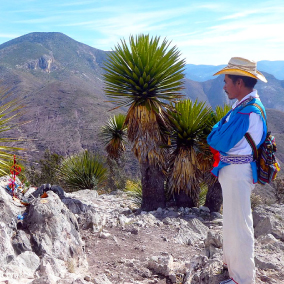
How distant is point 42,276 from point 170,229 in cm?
316

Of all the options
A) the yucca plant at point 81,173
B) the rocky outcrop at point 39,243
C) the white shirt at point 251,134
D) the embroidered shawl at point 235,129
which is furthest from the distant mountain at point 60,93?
the white shirt at point 251,134

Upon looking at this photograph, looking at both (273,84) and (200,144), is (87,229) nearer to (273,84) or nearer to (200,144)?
(200,144)

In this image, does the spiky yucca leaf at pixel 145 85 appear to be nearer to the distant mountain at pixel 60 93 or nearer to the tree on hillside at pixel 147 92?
the tree on hillside at pixel 147 92

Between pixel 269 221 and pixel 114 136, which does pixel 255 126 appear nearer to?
pixel 269 221

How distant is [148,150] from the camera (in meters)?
6.46

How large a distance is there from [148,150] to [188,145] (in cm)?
88

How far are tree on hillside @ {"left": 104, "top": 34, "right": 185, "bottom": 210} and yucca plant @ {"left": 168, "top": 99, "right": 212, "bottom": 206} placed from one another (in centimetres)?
28

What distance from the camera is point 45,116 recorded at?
4872 centimetres

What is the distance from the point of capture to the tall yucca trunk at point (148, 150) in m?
6.30

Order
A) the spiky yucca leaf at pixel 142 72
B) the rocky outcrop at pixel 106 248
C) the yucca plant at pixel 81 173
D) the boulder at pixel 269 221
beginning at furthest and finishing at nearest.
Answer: the yucca plant at pixel 81 173 → the spiky yucca leaf at pixel 142 72 → the boulder at pixel 269 221 → the rocky outcrop at pixel 106 248

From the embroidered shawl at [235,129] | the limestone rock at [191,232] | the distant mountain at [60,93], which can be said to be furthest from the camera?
the distant mountain at [60,93]

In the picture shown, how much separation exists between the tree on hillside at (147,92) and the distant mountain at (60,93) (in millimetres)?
947

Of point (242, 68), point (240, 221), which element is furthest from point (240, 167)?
point (242, 68)

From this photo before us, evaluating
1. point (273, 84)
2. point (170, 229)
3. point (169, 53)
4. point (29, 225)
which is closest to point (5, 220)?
point (29, 225)
